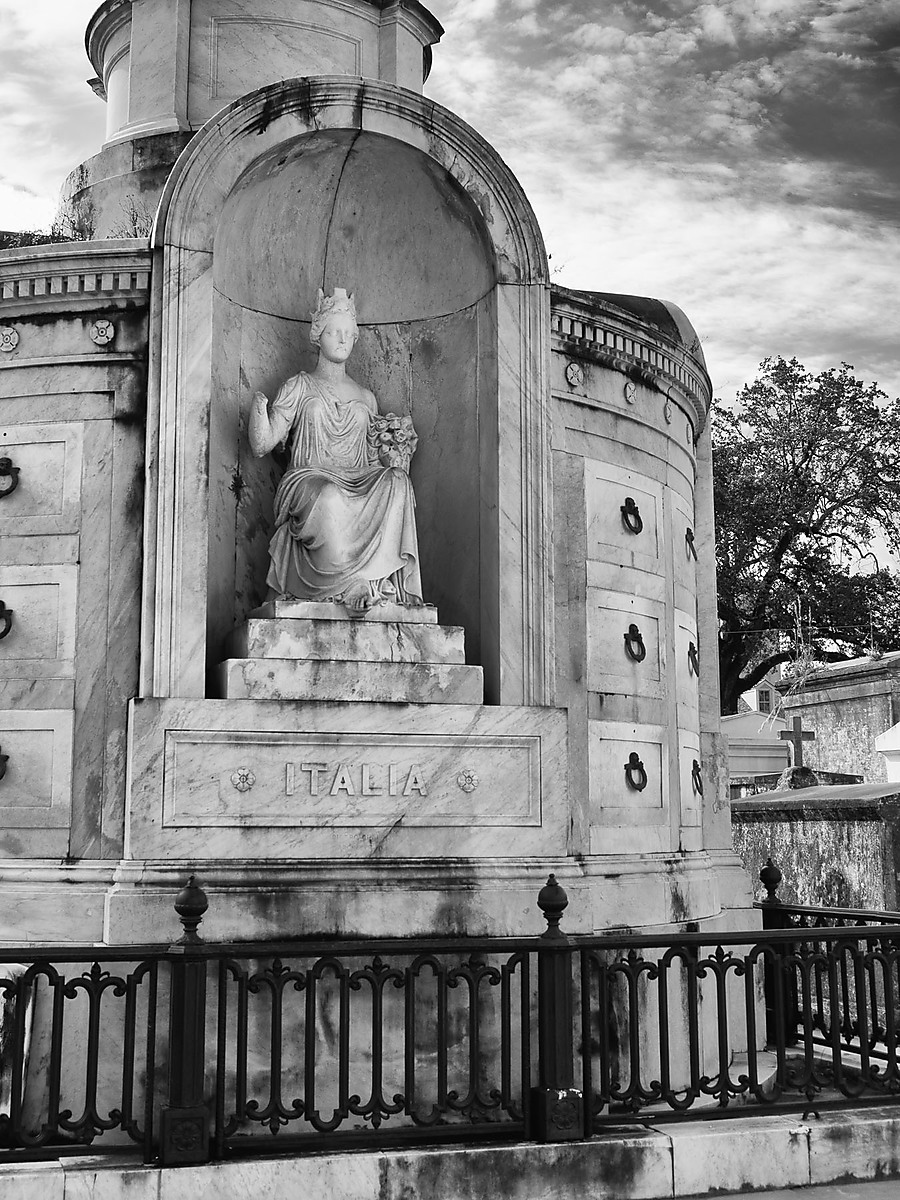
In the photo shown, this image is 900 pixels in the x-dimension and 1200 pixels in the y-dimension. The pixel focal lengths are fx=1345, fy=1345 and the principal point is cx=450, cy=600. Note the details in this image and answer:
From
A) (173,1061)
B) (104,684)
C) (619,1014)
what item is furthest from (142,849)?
(619,1014)

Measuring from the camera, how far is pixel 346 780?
818 centimetres

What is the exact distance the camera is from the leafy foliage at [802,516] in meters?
33.0

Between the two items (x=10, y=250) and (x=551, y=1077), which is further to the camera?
(x=10, y=250)

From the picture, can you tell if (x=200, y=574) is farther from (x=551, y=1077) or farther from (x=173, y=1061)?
(x=551, y=1077)

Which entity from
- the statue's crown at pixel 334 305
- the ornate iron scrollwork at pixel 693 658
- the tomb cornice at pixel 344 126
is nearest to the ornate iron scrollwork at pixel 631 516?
the ornate iron scrollwork at pixel 693 658

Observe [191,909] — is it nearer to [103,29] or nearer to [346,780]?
[346,780]

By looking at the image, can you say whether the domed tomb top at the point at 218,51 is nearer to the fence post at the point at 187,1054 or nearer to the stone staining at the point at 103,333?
the stone staining at the point at 103,333

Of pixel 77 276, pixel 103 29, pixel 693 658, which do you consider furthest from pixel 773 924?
pixel 103 29

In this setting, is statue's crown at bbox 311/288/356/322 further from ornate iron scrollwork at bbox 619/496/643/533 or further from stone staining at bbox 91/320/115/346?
ornate iron scrollwork at bbox 619/496/643/533

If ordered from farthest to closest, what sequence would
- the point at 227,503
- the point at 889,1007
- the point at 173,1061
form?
1. the point at 227,503
2. the point at 889,1007
3. the point at 173,1061

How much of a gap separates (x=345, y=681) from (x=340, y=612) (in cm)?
52

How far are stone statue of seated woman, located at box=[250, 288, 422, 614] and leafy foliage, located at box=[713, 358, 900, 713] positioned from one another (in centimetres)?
2450

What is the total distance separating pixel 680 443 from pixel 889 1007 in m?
A: 4.93

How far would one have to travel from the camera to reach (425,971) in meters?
7.95
